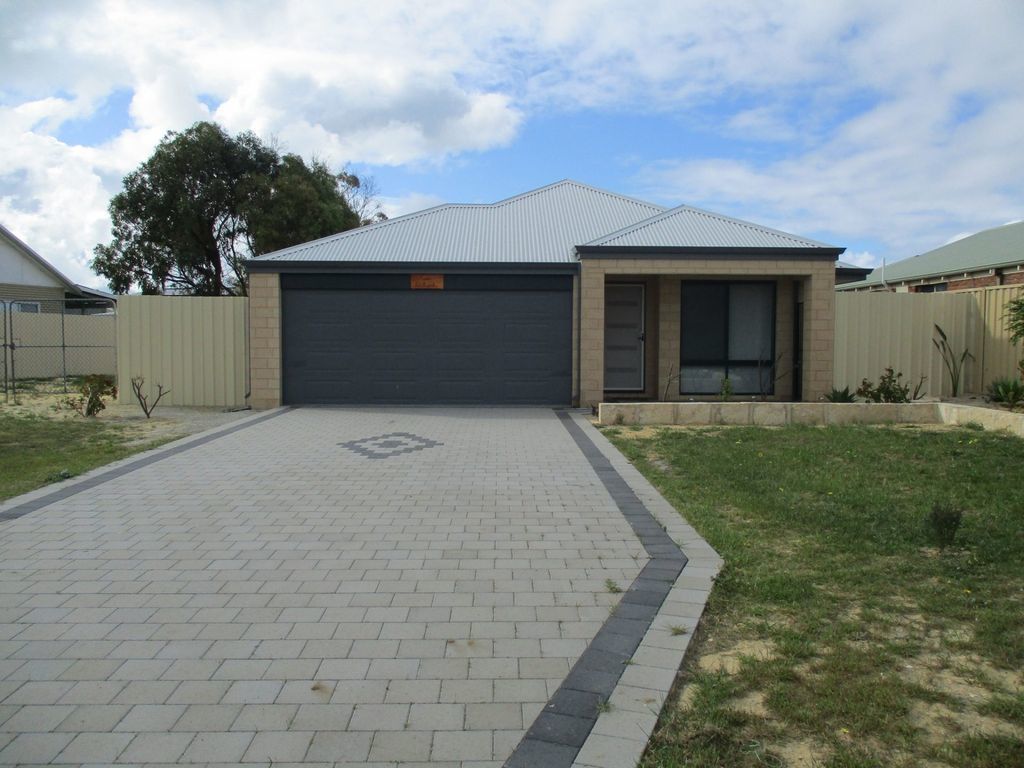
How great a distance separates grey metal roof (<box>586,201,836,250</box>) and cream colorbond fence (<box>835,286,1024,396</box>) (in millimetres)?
2026

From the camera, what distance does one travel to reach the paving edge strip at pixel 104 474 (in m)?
7.25

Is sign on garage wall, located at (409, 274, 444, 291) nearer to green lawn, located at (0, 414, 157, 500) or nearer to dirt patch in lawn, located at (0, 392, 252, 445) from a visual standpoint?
dirt patch in lawn, located at (0, 392, 252, 445)

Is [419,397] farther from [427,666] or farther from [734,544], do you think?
[427,666]

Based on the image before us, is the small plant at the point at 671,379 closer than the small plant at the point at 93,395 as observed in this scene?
No

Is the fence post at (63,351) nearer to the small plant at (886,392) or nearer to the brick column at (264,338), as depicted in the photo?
the brick column at (264,338)

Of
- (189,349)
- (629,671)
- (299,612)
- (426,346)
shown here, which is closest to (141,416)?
(189,349)

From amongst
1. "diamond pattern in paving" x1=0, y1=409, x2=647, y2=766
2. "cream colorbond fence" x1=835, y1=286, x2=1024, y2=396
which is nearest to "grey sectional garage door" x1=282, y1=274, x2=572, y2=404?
"cream colorbond fence" x1=835, y1=286, x2=1024, y2=396

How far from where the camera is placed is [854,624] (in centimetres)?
433

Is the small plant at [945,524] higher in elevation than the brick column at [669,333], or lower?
lower

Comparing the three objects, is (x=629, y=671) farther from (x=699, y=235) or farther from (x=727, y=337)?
(x=727, y=337)

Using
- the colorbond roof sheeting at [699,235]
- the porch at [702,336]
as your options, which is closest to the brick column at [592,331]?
the colorbond roof sheeting at [699,235]

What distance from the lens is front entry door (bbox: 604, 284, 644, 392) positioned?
1711 cm

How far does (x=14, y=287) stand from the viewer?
32.2 meters

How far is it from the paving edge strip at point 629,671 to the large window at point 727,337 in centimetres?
1079
